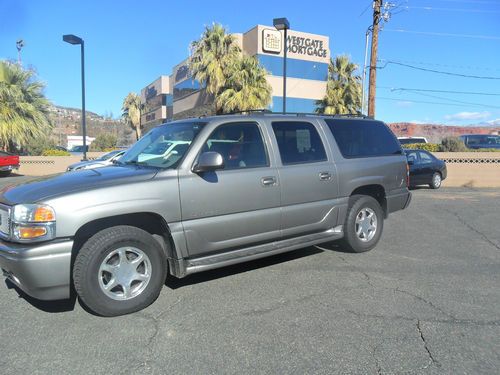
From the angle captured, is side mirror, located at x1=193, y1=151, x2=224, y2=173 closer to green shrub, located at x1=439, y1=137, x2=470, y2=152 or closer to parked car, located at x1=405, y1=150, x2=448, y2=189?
parked car, located at x1=405, y1=150, x2=448, y2=189

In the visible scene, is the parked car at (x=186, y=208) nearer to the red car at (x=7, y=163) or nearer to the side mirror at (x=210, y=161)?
the side mirror at (x=210, y=161)

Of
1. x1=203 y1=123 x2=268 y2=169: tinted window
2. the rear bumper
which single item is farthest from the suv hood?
the rear bumper

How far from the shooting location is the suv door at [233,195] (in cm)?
430

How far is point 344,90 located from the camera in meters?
31.9

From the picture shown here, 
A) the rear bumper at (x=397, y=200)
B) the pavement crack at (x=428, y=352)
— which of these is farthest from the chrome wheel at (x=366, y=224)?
the pavement crack at (x=428, y=352)

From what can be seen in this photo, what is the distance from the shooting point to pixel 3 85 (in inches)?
816

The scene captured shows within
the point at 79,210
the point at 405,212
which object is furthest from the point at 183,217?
the point at 405,212

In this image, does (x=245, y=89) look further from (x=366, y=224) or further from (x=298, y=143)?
(x=298, y=143)

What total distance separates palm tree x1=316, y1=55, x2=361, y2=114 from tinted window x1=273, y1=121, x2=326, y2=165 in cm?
2660

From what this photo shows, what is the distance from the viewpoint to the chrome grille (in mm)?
3792

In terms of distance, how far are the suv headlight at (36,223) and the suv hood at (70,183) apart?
90mm

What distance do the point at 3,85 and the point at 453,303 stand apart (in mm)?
22237

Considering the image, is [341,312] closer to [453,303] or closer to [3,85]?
[453,303]

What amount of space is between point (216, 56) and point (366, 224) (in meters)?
24.2
